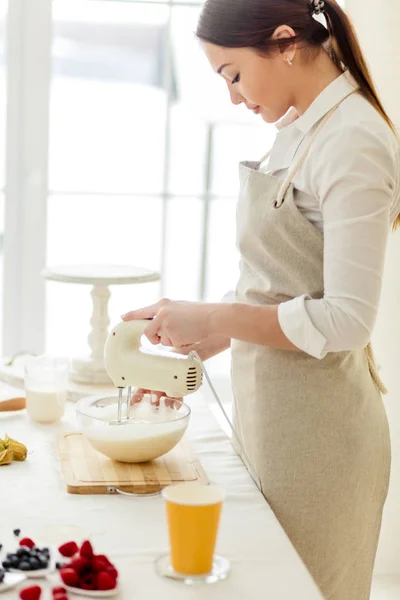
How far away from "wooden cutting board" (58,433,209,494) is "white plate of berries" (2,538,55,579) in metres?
0.25

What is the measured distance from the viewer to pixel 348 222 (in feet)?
4.09

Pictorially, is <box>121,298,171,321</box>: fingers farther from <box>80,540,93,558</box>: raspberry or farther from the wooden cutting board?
<box>80,540,93,558</box>: raspberry

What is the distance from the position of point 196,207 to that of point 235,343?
58.2 inches

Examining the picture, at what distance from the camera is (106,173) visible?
2.94 meters

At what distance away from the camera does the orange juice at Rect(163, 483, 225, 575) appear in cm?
105

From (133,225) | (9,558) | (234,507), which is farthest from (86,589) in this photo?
(133,225)

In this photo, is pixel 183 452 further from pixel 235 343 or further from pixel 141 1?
pixel 141 1

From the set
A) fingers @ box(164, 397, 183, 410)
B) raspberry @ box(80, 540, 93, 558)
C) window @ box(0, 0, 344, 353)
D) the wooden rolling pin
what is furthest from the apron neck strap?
window @ box(0, 0, 344, 353)

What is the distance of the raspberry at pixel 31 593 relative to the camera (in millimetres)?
1003

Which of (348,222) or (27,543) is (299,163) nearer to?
(348,222)

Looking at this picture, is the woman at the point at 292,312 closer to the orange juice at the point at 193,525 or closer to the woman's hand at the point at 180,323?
the woman's hand at the point at 180,323

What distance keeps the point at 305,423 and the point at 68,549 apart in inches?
18.3

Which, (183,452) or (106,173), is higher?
(106,173)

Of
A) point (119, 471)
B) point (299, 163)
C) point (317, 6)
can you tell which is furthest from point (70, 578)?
point (317, 6)
